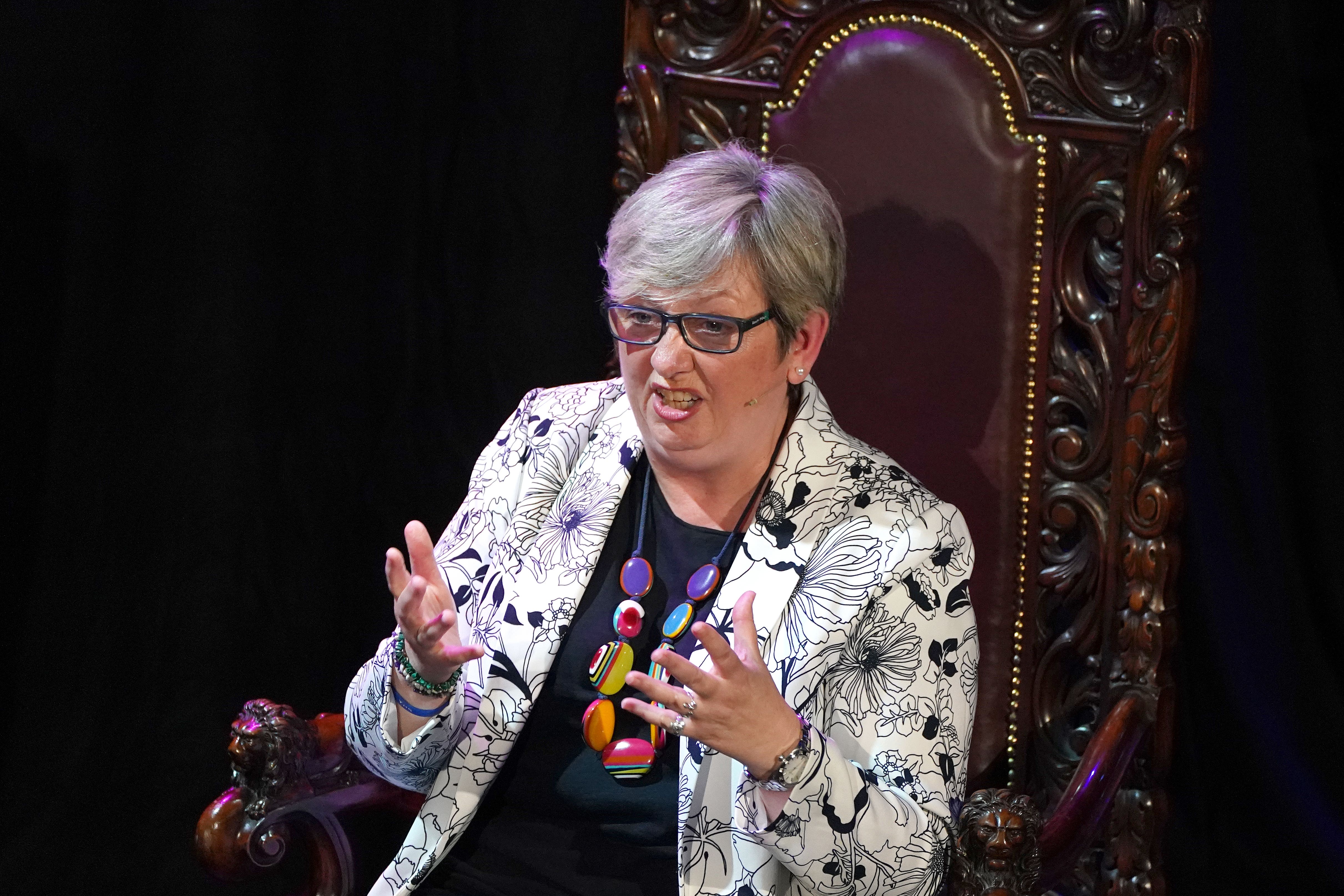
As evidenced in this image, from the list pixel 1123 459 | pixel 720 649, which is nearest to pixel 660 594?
pixel 720 649

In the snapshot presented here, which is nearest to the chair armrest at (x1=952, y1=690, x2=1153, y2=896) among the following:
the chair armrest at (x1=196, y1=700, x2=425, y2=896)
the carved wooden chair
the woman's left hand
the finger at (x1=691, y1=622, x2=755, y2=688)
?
the carved wooden chair

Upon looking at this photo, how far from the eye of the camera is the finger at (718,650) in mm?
1420

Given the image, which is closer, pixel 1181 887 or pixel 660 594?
pixel 660 594

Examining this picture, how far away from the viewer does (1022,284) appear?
2121 millimetres

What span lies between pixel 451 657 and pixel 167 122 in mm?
1361

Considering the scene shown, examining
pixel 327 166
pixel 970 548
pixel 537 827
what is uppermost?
pixel 327 166

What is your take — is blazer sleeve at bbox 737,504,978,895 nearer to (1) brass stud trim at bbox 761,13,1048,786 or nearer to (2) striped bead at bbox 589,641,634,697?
(2) striped bead at bbox 589,641,634,697

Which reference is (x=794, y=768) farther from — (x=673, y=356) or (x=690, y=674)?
(x=673, y=356)

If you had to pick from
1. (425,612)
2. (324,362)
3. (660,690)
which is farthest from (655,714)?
(324,362)

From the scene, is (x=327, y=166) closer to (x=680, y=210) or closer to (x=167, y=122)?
(x=167, y=122)

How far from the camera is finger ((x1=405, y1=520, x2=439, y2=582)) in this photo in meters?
1.65

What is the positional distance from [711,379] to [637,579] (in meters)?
0.29

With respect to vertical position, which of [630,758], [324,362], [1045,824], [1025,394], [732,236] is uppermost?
[732,236]

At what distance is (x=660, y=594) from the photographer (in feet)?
6.01
